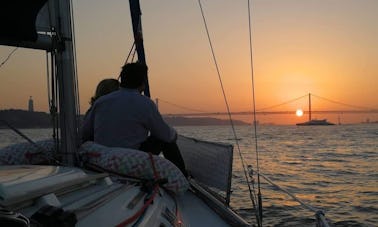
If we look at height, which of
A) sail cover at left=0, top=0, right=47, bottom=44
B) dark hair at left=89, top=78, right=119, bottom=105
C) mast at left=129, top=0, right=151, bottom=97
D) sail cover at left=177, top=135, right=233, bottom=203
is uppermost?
mast at left=129, top=0, right=151, bottom=97

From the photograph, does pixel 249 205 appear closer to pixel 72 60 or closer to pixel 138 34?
pixel 138 34

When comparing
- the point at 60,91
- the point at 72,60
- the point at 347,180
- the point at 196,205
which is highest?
the point at 72,60

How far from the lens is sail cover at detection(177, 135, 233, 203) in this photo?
344 cm

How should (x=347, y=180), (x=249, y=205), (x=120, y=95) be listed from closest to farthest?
(x=120, y=95)
(x=249, y=205)
(x=347, y=180)

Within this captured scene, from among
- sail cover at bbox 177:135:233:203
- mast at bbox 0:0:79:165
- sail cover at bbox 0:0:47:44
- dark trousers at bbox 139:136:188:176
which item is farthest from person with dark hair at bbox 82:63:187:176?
sail cover at bbox 0:0:47:44

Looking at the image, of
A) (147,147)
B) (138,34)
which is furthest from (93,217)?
(138,34)

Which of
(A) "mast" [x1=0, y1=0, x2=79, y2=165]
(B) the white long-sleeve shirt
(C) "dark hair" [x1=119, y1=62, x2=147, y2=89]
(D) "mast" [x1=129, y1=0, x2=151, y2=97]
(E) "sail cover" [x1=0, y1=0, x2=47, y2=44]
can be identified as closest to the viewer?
(E) "sail cover" [x1=0, y1=0, x2=47, y2=44]

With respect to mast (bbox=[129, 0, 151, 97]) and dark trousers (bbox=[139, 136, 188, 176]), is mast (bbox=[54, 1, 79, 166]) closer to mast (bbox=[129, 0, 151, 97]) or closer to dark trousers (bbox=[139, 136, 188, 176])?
dark trousers (bbox=[139, 136, 188, 176])

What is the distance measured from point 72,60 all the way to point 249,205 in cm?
508

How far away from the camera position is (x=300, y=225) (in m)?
5.95

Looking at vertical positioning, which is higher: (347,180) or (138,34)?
(138,34)

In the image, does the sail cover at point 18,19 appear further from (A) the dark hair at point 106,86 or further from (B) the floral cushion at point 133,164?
(A) the dark hair at point 106,86

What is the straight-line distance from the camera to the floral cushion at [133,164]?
2.53 metres

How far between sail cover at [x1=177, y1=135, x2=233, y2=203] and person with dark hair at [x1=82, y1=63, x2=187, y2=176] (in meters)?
0.55
